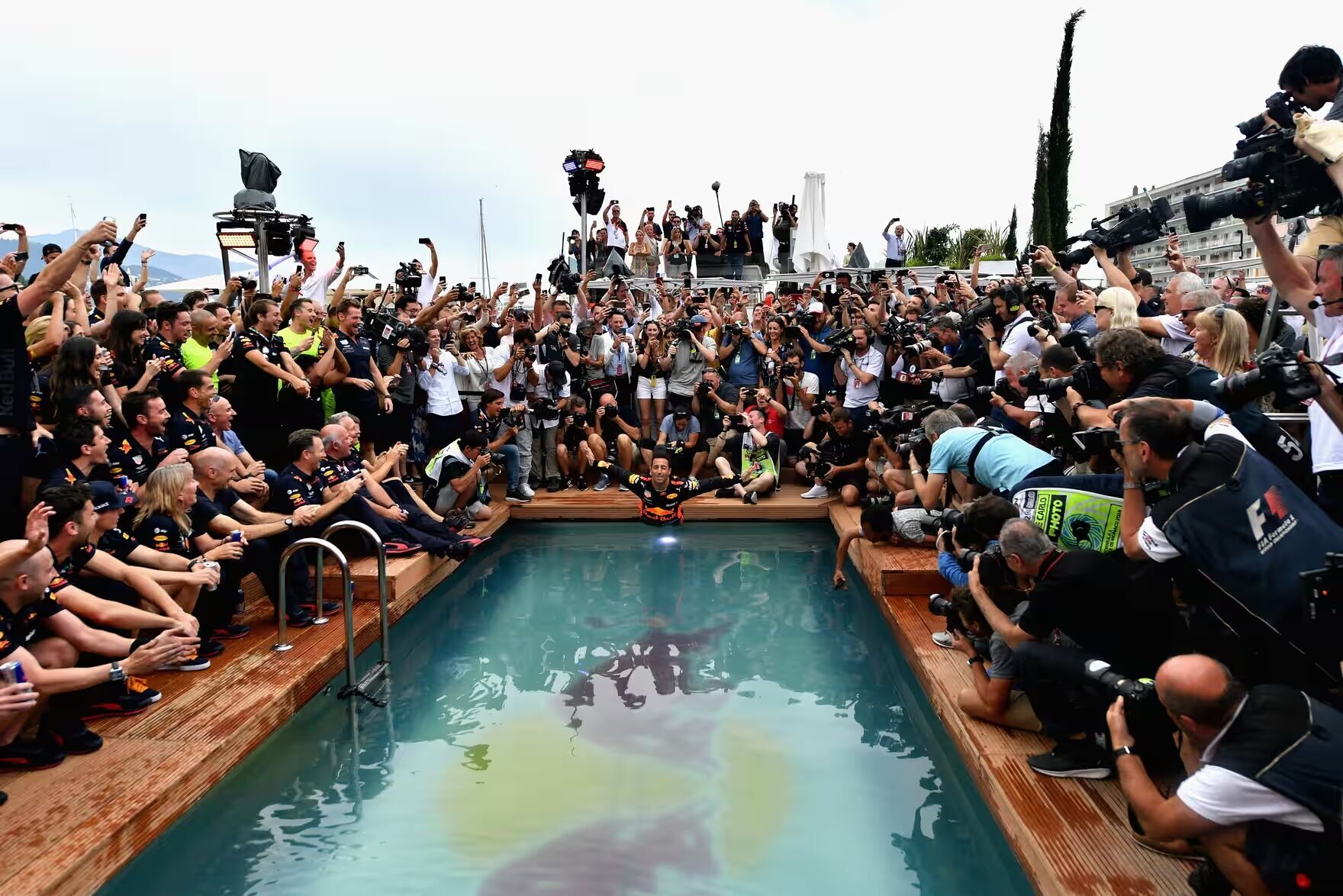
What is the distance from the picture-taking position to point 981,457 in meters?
5.39

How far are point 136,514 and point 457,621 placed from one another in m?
2.47

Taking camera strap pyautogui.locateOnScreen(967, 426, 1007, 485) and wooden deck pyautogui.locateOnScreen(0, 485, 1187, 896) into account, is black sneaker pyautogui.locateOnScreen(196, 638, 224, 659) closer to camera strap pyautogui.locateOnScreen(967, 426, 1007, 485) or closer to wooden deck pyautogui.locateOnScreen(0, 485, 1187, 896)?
wooden deck pyautogui.locateOnScreen(0, 485, 1187, 896)

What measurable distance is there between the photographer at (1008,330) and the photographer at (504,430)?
15.0 ft

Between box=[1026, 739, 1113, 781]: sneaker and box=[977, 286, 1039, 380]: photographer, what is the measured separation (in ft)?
10.5

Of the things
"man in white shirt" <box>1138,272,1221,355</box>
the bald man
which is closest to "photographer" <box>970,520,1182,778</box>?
the bald man

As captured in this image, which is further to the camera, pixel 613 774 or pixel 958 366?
pixel 958 366

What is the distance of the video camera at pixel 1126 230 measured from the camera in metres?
5.01

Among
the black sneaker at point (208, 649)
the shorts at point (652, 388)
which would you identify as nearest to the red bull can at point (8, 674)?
the black sneaker at point (208, 649)

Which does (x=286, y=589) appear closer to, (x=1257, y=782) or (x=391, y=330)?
(x=391, y=330)

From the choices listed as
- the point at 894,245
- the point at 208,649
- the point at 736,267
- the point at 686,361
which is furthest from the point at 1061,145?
the point at 208,649

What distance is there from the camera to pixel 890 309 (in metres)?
11.5

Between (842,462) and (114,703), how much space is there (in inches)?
269

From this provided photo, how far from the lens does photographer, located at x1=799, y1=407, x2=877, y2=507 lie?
9.01 m

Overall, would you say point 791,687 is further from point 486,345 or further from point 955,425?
point 486,345
